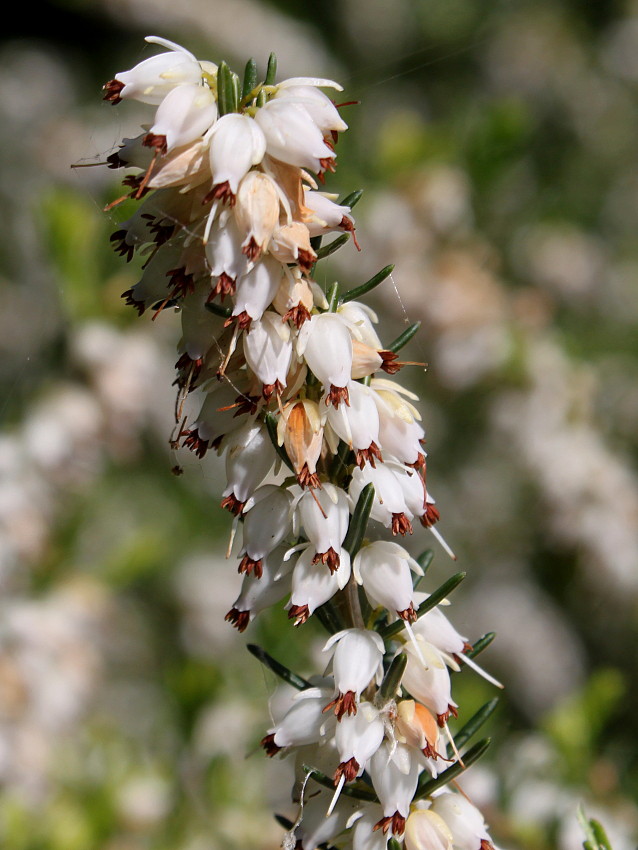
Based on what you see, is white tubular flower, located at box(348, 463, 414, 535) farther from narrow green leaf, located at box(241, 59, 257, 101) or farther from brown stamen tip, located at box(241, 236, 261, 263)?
narrow green leaf, located at box(241, 59, 257, 101)

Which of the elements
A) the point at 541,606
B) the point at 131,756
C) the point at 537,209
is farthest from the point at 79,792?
the point at 537,209

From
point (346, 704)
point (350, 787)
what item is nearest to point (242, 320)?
point (346, 704)

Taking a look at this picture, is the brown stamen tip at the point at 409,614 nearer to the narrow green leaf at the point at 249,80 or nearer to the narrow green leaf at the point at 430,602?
the narrow green leaf at the point at 430,602

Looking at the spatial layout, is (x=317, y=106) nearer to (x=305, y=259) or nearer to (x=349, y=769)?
(x=305, y=259)

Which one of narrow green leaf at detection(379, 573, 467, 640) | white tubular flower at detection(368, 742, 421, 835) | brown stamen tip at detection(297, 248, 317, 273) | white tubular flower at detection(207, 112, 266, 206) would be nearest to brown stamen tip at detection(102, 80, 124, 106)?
white tubular flower at detection(207, 112, 266, 206)

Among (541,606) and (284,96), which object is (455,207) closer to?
(541,606)
